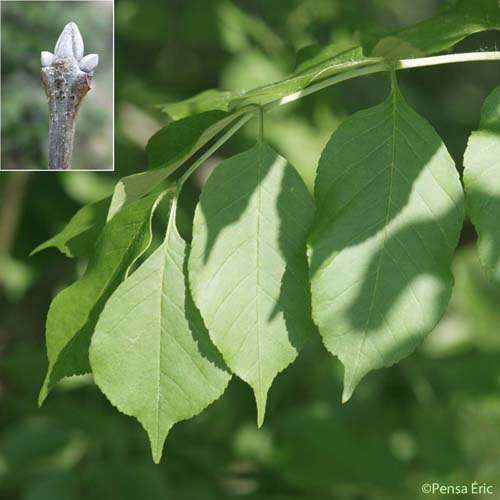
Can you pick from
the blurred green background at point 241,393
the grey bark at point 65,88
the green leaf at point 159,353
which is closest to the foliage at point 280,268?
the green leaf at point 159,353

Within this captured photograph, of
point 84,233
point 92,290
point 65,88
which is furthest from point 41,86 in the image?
point 92,290

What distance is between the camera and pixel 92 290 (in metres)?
0.86

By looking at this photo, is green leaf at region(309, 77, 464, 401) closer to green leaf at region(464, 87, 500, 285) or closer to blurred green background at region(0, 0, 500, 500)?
green leaf at region(464, 87, 500, 285)

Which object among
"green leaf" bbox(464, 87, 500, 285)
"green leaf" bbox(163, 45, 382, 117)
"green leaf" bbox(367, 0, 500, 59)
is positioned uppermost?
"green leaf" bbox(367, 0, 500, 59)

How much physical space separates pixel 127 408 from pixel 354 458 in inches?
53.0

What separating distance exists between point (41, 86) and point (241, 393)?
130cm

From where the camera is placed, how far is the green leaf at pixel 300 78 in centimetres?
84

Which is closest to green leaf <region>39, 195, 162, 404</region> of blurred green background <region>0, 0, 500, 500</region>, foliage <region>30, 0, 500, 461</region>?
foliage <region>30, 0, 500, 461</region>

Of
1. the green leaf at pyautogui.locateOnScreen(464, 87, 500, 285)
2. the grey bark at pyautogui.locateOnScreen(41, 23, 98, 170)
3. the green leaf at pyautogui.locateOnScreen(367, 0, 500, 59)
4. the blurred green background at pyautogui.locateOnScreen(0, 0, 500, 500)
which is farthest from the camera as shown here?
the blurred green background at pyautogui.locateOnScreen(0, 0, 500, 500)

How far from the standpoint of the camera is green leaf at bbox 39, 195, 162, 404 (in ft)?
2.76

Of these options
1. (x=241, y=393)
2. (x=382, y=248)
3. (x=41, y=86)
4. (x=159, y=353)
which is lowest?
(x=241, y=393)

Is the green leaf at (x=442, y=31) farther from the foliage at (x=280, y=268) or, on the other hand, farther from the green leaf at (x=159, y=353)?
the green leaf at (x=159, y=353)

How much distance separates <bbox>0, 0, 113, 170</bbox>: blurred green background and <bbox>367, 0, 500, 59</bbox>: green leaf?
1.18 feet

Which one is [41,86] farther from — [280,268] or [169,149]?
[280,268]
